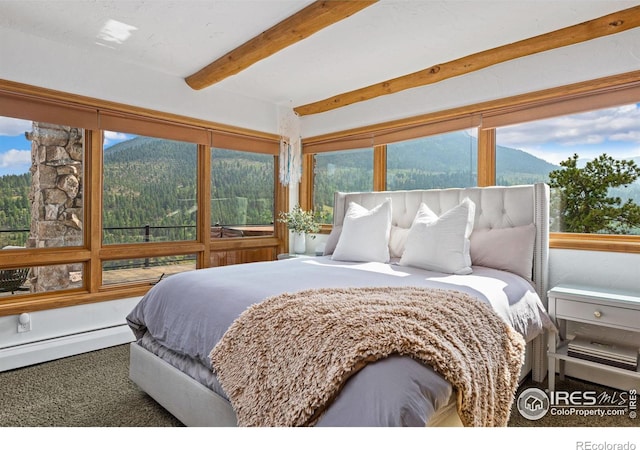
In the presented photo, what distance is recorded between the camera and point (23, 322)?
2.71m

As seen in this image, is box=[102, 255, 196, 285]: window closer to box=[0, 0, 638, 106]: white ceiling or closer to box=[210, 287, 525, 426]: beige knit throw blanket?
box=[0, 0, 638, 106]: white ceiling

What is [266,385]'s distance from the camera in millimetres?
1298

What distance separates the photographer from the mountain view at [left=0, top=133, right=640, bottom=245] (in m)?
2.88

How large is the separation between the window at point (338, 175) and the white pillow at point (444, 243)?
1.52 m

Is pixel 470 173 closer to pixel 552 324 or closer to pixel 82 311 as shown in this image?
pixel 552 324

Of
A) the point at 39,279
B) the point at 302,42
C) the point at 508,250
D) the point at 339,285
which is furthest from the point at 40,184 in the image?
the point at 508,250

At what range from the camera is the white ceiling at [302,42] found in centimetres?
232

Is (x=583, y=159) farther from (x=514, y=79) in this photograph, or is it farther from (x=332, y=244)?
(x=332, y=244)

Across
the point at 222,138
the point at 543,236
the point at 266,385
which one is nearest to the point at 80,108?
the point at 222,138

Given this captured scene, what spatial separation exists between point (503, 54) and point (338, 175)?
207cm

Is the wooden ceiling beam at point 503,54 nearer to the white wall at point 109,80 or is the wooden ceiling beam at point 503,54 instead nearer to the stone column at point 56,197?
the white wall at point 109,80

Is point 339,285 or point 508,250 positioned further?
point 508,250

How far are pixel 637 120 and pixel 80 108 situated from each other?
3947mm

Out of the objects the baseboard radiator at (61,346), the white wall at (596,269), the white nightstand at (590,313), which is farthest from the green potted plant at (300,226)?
the white nightstand at (590,313)
